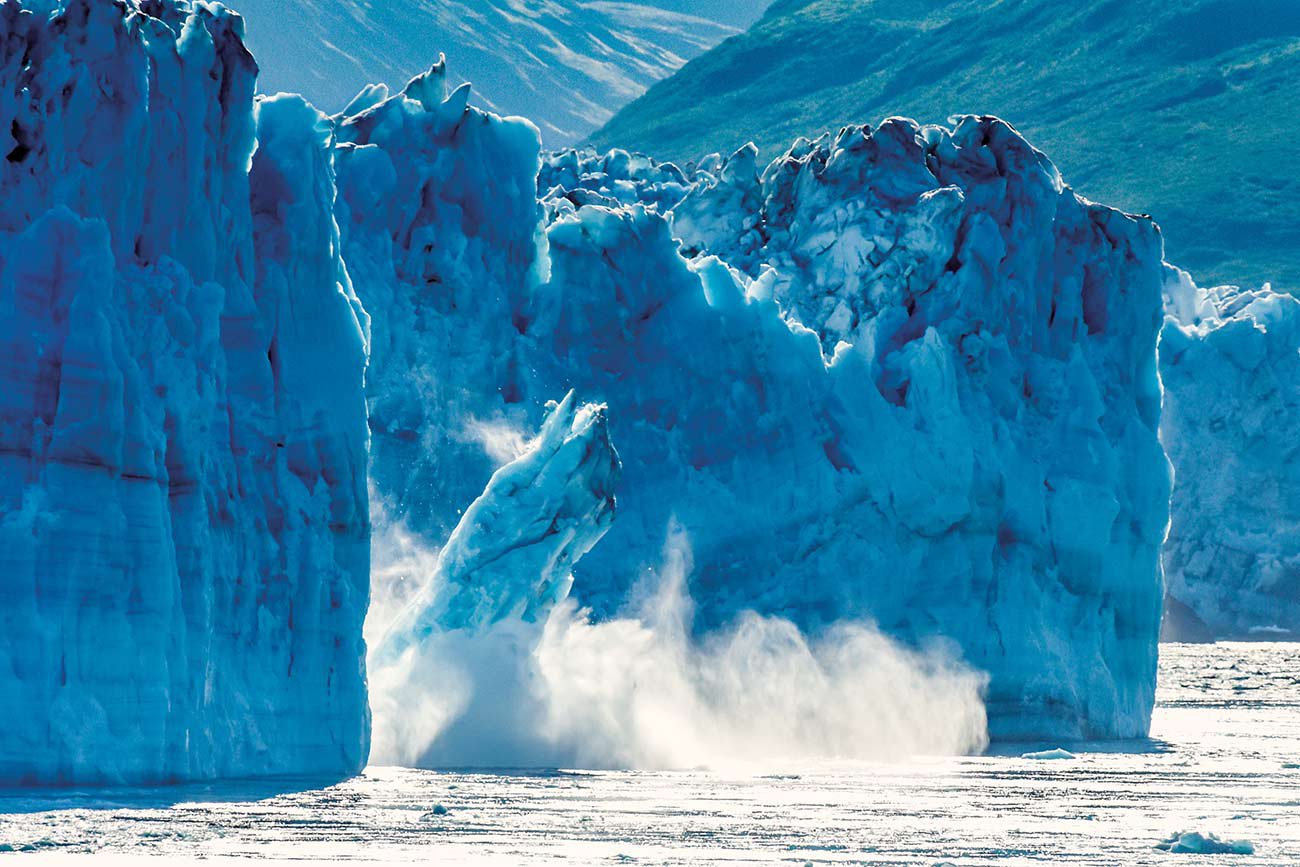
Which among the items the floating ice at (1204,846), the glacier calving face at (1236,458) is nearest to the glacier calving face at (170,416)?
the floating ice at (1204,846)

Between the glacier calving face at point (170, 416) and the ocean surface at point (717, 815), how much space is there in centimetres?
78

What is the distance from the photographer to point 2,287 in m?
20.1

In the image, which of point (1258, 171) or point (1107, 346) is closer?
point (1107, 346)

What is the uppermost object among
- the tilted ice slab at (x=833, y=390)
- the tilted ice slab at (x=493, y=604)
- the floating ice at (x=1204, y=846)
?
the tilted ice slab at (x=833, y=390)

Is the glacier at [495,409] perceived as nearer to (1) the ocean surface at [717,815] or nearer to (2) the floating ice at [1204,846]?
(1) the ocean surface at [717,815]

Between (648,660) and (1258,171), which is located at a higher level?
(1258,171)

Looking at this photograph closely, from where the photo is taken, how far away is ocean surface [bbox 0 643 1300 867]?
17.3 metres

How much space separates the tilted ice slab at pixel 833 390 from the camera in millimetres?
31844

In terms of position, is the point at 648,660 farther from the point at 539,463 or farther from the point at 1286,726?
the point at 1286,726

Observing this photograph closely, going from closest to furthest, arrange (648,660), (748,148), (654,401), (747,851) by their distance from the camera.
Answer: (747,851), (648,660), (654,401), (748,148)

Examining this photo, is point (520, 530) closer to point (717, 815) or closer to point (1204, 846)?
point (717, 815)

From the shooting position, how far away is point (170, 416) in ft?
68.3

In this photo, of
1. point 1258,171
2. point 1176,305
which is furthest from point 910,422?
point 1258,171

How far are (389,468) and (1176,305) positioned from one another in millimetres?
44880
